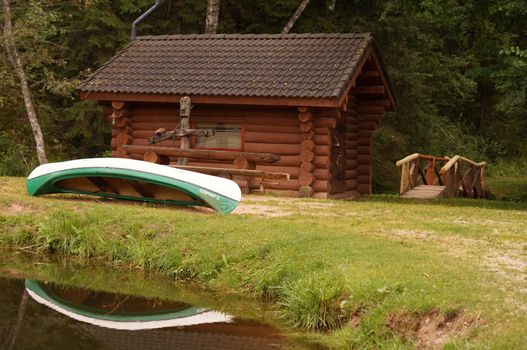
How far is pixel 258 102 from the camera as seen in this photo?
18.9 m

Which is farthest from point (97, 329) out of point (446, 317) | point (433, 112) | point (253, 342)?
point (433, 112)

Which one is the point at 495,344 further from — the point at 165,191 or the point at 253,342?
the point at 165,191

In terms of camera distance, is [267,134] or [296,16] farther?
[296,16]

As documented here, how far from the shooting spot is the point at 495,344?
674 cm

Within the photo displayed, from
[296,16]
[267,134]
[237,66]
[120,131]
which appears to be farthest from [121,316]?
[296,16]

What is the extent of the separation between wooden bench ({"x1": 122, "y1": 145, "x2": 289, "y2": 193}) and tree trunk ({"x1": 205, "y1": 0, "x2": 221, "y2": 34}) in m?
8.89

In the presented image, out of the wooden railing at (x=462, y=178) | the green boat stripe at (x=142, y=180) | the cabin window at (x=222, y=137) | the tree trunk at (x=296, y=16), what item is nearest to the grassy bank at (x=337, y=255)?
the green boat stripe at (x=142, y=180)

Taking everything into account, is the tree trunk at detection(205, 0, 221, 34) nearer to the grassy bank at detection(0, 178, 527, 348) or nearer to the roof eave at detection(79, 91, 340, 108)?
the roof eave at detection(79, 91, 340, 108)

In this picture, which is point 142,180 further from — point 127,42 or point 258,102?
point 127,42

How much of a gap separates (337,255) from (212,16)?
59.1 ft

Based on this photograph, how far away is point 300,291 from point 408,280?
3.82ft

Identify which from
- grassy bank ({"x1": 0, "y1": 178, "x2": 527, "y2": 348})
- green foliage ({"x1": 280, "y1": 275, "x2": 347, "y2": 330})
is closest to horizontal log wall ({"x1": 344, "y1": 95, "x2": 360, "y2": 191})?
grassy bank ({"x1": 0, "y1": 178, "x2": 527, "y2": 348})

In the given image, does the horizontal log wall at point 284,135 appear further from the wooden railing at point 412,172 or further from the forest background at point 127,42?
the forest background at point 127,42

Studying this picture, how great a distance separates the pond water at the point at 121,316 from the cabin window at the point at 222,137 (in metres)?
8.71
